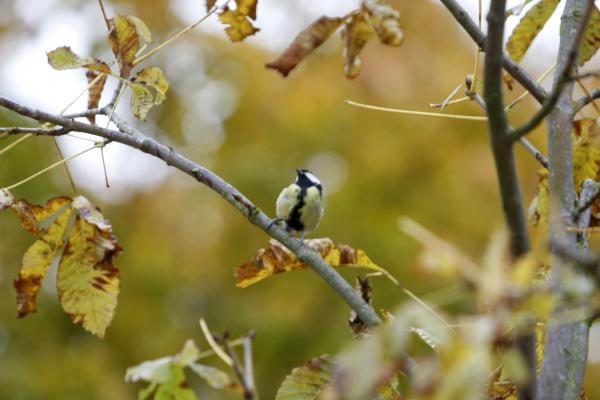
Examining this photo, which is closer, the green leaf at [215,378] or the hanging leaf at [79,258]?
the green leaf at [215,378]

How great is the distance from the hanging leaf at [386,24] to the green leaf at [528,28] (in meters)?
0.46

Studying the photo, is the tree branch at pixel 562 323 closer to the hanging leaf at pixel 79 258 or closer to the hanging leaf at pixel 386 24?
the hanging leaf at pixel 386 24

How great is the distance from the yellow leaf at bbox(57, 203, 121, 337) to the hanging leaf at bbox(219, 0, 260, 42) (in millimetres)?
427

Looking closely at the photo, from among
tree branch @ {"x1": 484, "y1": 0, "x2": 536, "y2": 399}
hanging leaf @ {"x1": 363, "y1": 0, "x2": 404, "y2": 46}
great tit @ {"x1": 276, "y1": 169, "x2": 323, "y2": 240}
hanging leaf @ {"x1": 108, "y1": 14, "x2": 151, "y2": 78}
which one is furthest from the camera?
great tit @ {"x1": 276, "y1": 169, "x2": 323, "y2": 240}

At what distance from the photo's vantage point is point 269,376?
7.10 m

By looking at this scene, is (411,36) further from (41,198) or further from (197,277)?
(41,198)

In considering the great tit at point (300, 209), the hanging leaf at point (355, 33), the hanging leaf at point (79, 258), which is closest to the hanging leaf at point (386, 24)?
the hanging leaf at point (355, 33)

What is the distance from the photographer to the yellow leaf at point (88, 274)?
5.19ft

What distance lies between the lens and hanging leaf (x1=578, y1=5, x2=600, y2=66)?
1.65 m

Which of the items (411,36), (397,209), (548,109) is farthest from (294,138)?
(548,109)

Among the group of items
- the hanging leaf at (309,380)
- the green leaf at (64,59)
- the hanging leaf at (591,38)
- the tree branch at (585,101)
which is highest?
the green leaf at (64,59)

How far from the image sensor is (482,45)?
5.10 feet

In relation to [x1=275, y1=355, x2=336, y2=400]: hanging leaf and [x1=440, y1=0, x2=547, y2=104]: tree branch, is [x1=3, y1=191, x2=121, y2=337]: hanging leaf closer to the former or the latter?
[x1=275, y1=355, x2=336, y2=400]: hanging leaf

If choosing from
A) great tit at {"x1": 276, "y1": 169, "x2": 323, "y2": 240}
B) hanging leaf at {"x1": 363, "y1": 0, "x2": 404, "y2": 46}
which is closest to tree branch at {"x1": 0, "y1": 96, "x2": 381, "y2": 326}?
hanging leaf at {"x1": 363, "y1": 0, "x2": 404, "y2": 46}
